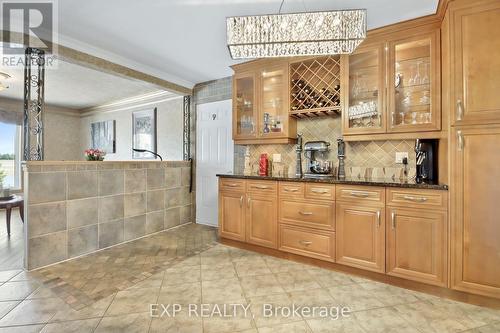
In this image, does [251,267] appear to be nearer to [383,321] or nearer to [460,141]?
[383,321]

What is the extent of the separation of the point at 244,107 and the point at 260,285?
92.1 inches

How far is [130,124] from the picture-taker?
5711 millimetres

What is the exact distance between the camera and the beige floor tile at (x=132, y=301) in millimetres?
1833

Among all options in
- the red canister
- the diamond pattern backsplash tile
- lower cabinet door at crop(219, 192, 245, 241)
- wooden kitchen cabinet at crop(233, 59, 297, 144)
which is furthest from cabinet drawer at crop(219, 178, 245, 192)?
the diamond pattern backsplash tile

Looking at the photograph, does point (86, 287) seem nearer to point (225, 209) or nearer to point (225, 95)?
point (225, 209)

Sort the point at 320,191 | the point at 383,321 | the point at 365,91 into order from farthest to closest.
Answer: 1. the point at 365,91
2. the point at 320,191
3. the point at 383,321

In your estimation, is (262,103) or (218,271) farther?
(262,103)

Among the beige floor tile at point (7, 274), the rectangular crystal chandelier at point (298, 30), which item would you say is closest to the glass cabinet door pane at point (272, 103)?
the rectangular crystal chandelier at point (298, 30)

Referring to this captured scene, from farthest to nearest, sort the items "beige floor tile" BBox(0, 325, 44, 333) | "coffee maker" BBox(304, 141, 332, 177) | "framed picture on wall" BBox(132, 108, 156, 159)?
1. "framed picture on wall" BBox(132, 108, 156, 159)
2. "coffee maker" BBox(304, 141, 332, 177)
3. "beige floor tile" BBox(0, 325, 44, 333)

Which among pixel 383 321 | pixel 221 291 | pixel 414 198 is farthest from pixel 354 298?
pixel 221 291

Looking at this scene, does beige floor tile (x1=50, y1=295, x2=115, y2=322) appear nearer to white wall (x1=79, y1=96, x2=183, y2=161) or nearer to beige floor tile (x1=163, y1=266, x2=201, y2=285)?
beige floor tile (x1=163, y1=266, x2=201, y2=285)

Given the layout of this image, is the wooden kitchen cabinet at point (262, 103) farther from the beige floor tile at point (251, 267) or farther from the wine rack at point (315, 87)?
the beige floor tile at point (251, 267)

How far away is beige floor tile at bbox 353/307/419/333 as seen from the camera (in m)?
1.64

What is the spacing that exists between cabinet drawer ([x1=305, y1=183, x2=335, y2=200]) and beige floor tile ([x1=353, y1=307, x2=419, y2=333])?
1021 millimetres
